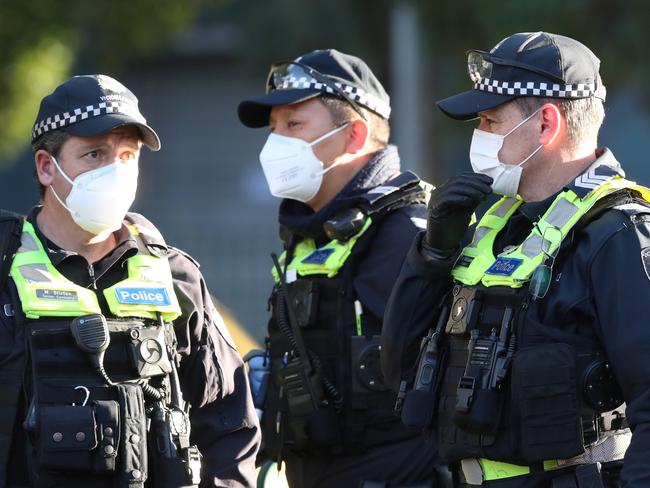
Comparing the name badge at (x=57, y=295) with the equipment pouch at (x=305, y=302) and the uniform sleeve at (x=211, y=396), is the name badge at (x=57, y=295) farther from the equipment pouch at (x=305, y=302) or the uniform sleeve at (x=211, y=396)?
the equipment pouch at (x=305, y=302)

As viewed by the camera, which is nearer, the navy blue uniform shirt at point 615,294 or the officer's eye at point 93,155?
the navy blue uniform shirt at point 615,294

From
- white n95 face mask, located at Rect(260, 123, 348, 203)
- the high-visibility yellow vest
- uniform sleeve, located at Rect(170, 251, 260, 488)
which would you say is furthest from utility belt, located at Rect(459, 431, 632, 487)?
white n95 face mask, located at Rect(260, 123, 348, 203)

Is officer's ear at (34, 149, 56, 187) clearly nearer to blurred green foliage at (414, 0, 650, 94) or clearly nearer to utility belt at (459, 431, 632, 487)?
utility belt at (459, 431, 632, 487)

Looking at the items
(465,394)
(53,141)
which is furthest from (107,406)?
(465,394)

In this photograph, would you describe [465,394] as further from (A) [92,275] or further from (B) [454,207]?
(A) [92,275]

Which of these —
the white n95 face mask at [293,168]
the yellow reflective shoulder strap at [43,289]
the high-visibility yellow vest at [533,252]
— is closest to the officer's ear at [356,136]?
the white n95 face mask at [293,168]

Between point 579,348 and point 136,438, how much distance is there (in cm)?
144

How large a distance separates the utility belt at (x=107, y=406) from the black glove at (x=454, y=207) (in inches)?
38.4

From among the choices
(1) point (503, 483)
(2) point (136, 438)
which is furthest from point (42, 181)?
(1) point (503, 483)

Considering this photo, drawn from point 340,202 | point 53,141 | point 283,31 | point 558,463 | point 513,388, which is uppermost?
point 283,31

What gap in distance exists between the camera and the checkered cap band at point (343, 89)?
17.7 ft

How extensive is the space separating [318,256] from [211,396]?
2.99 feet

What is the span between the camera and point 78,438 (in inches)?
159

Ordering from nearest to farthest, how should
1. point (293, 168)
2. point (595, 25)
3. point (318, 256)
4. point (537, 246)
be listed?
point (537, 246) < point (318, 256) < point (293, 168) < point (595, 25)
